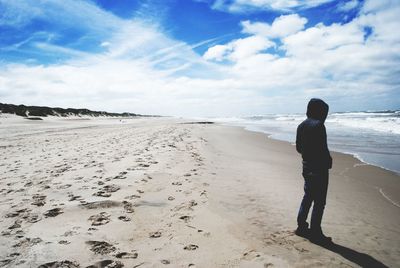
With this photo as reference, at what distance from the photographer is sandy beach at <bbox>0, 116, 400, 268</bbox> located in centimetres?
366

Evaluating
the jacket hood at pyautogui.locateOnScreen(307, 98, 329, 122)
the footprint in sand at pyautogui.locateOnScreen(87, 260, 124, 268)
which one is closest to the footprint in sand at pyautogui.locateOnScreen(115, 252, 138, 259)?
the footprint in sand at pyautogui.locateOnScreen(87, 260, 124, 268)

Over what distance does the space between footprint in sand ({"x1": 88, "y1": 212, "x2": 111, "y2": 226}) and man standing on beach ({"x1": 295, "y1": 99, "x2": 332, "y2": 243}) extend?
324 cm

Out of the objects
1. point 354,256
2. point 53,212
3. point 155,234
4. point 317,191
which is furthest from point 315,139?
point 53,212

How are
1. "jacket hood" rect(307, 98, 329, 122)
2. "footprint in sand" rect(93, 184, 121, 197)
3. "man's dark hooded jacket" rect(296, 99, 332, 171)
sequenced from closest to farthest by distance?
1. "man's dark hooded jacket" rect(296, 99, 332, 171)
2. "jacket hood" rect(307, 98, 329, 122)
3. "footprint in sand" rect(93, 184, 121, 197)

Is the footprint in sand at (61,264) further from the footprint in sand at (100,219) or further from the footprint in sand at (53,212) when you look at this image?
the footprint in sand at (53,212)

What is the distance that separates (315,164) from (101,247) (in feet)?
11.2

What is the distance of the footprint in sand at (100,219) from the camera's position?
460 cm

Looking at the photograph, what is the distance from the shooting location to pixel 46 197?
5.72 meters

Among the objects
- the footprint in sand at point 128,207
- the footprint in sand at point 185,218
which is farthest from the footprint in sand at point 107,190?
the footprint in sand at point 185,218

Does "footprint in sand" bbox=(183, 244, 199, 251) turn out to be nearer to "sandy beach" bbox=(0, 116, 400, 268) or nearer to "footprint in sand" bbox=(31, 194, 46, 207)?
"sandy beach" bbox=(0, 116, 400, 268)

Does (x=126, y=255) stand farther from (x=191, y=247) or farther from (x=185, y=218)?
(x=185, y=218)

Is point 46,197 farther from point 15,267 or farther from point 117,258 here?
point 117,258

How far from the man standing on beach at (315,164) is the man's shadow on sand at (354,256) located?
4.5 inches

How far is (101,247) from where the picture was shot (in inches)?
150
